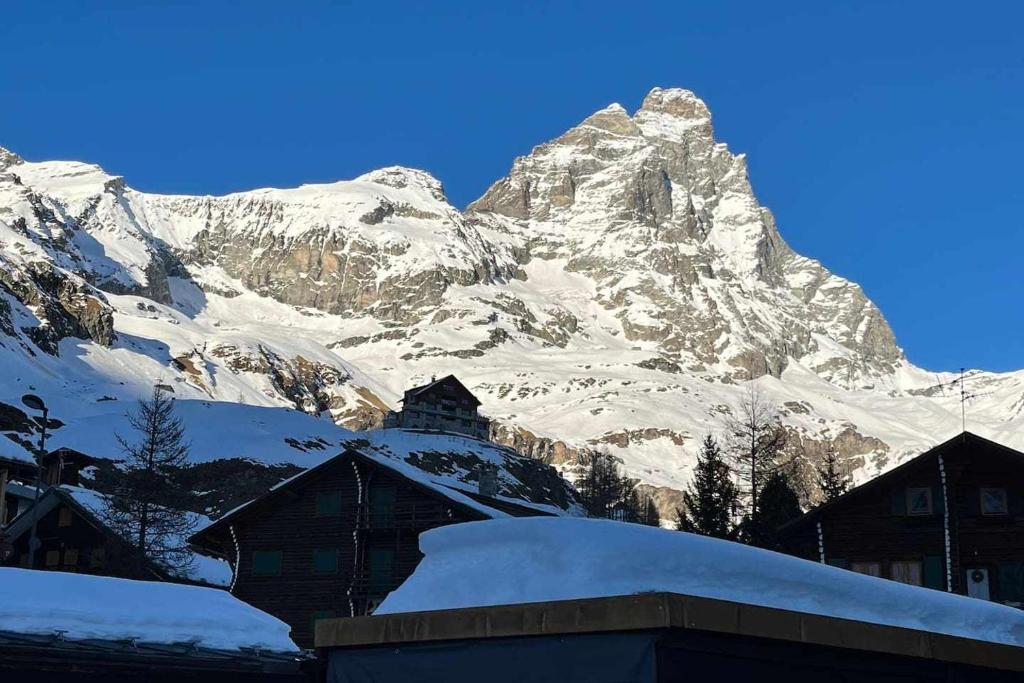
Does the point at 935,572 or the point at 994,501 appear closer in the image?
the point at 994,501

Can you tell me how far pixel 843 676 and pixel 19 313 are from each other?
6576 inches

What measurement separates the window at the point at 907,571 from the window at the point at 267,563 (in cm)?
2129

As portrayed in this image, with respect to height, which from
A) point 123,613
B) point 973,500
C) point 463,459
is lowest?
point 123,613

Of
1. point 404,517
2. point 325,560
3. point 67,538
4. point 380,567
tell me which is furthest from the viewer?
point 67,538

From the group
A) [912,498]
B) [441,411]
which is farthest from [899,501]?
[441,411]

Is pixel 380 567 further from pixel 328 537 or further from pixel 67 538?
pixel 67 538

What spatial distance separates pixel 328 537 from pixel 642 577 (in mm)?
38305

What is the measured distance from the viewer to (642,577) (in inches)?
398

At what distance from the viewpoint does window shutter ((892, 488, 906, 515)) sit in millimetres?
38469

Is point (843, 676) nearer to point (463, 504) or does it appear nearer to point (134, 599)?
point (134, 599)

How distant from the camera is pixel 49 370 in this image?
502 ft

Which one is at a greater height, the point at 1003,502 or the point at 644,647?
the point at 1003,502

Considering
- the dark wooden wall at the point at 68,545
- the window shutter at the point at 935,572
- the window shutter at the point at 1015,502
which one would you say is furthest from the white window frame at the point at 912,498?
the dark wooden wall at the point at 68,545

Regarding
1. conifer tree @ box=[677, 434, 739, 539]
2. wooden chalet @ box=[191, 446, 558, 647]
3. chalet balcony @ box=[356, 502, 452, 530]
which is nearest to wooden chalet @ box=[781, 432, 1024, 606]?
wooden chalet @ box=[191, 446, 558, 647]
